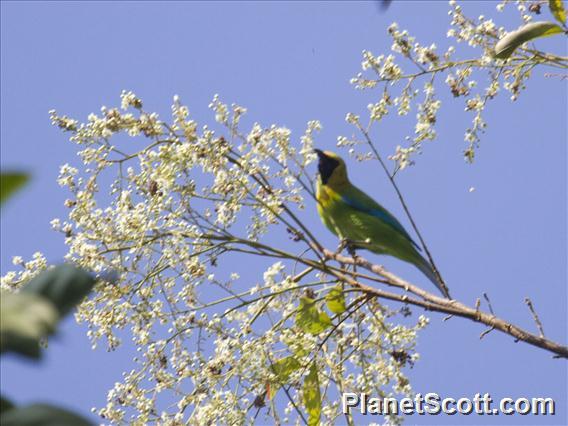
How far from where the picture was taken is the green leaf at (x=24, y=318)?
49cm

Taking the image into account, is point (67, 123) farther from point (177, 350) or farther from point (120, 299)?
point (177, 350)

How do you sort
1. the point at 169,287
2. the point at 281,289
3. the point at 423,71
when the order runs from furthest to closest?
the point at 423,71 < the point at 169,287 < the point at 281,289

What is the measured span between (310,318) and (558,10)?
1.15m

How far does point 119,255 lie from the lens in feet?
9.13

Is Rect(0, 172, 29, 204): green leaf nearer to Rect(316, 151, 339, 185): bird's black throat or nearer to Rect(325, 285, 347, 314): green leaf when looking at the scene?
Rect(325, 285, 347, 314): green leaf

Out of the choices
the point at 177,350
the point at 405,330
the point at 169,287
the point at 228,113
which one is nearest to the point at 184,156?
the point at 228,113

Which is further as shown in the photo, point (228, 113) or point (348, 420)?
point (228, 113)

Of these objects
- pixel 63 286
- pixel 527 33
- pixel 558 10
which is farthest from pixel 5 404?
pixel 558 10

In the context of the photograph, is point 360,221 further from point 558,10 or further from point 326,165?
point 558,10

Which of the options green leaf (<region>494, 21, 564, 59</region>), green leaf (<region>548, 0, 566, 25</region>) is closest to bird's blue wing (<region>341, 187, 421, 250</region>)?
green leaf (<region>548, 0, 566, 25</region>)

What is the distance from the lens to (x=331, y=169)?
4.46 meters

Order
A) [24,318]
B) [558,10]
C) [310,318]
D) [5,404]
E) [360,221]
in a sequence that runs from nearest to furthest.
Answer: [24,318] < [5,404] < [558,10] < [310,318] < [360,221]

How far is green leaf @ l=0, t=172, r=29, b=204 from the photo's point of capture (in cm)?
51

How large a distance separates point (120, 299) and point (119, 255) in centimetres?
14
